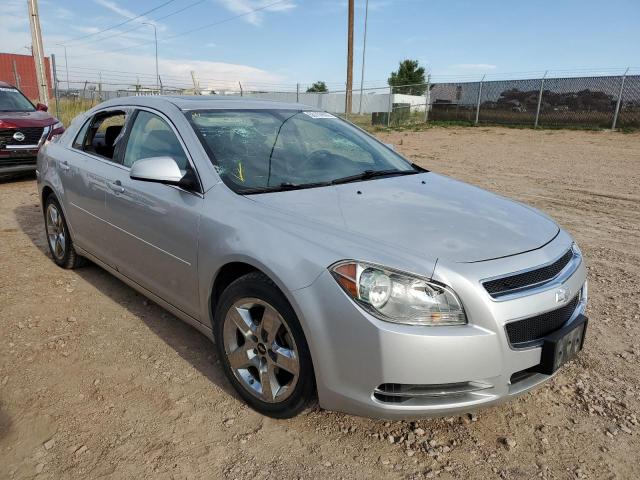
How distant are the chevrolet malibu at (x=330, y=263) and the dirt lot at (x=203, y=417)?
0.26 m

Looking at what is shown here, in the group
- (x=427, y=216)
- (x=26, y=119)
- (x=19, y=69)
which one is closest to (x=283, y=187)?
(x=427, y=216)

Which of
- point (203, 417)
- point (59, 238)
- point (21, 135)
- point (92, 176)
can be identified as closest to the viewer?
point (203, 417)

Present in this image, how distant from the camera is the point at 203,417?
8.65ft

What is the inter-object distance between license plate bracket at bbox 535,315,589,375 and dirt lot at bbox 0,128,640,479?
46cm

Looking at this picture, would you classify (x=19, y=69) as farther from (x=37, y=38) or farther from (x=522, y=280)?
(x=522, y=280)

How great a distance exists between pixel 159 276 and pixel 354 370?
1.62 meters

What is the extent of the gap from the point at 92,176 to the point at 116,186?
19.4 inches

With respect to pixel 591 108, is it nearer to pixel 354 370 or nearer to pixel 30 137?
pixel 30 137

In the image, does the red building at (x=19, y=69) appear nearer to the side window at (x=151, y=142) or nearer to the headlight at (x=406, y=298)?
the side window at (x=151, y=142)

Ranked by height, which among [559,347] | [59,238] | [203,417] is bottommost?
[203,417]

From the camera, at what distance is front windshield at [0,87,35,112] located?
9828 mm

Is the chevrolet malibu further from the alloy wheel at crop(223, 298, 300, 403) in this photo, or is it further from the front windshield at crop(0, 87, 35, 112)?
the front windshield at crop(0, 87, 35, 112)

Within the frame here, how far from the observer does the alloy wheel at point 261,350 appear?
2412mm

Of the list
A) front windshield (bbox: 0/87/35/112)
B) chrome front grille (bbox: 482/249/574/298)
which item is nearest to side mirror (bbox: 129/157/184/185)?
chrome front grille (bbox: 482/249/574/298)
